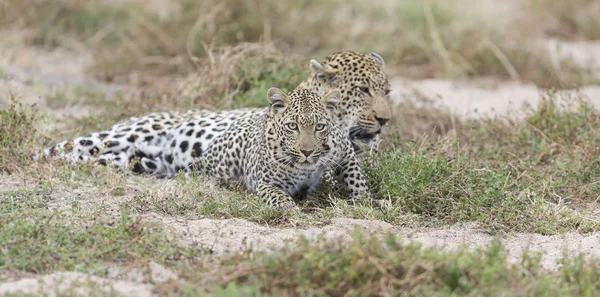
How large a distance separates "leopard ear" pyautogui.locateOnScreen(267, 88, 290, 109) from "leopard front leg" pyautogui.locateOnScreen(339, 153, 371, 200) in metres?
0.75

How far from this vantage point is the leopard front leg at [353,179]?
7.67 m

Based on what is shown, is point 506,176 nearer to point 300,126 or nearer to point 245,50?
point 300,126

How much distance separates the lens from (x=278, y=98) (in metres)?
7.54

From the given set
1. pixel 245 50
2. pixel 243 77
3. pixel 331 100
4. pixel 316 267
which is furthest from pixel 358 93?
pixel 316 267

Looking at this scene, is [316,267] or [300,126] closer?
[316,267]

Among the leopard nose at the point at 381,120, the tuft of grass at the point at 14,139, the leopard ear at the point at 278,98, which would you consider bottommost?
the tuft of grass at the point at 14,139

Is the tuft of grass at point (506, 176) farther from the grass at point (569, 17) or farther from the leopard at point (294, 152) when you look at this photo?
the grass at point (569, 17)

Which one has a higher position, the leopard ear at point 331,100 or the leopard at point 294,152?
the leopard ear at point 331,100

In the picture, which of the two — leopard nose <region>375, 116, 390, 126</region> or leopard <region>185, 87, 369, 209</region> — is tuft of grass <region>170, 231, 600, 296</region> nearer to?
leopard <region>185, 87, 369, 209</region>

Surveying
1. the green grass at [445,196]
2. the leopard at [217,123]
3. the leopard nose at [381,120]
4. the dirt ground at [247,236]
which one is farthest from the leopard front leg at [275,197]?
the leopard nose at [381,120]

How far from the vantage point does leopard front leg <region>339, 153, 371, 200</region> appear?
7668 millimetres

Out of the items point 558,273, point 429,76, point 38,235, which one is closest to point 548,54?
Result: point 429,76

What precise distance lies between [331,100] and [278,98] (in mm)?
445

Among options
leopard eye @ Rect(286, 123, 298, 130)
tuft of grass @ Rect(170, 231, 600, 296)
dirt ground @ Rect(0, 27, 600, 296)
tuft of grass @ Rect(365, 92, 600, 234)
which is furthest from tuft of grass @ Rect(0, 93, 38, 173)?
tuft of grass @ Rect(170, 231, 600, 296)
